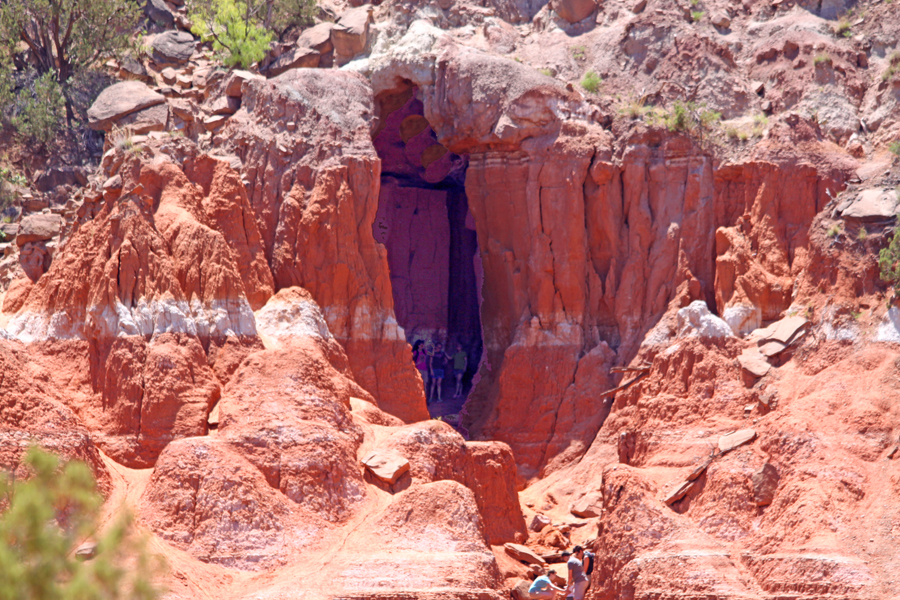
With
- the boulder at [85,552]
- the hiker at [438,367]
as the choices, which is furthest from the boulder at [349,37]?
the boulder at [85,552]

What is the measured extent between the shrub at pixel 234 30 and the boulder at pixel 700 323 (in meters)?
14.0

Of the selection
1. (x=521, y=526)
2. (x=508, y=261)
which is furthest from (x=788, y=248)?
(x=521, y=526)

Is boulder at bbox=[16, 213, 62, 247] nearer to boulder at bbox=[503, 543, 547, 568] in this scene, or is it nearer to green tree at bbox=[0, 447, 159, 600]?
boulder at bbox=[503, 543, 547, 568]

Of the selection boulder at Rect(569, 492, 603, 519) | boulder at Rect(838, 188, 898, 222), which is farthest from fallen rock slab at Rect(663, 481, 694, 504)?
boulder at Rect(838, 188, 898, 222)

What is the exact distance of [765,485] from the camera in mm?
28812

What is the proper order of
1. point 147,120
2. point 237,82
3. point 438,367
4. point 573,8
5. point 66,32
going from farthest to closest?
point 438,367, point 573,8, point 66,32, point 237,82, point 147,120

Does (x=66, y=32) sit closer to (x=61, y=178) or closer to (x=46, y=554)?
(x=61, y=178)

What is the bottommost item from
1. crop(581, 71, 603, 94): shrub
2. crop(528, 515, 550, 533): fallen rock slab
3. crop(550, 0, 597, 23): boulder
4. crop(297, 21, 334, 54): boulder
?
crop(528, 515, 550, 533): fallen rock slab

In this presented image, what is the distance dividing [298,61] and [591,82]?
335 inches

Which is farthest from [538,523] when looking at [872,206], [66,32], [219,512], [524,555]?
[66,32]

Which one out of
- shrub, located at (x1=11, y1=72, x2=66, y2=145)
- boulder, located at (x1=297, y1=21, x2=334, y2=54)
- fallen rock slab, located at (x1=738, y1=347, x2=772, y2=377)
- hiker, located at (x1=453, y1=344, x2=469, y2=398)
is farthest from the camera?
hiker, located at (x1=453, y1=344, x2=469, y2=398)

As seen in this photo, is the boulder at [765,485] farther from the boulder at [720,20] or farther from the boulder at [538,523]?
the boulder at [720,20]

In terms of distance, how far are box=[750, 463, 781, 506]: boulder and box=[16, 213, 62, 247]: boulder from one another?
17.5 m

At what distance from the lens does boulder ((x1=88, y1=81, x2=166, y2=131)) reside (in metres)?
34.3
